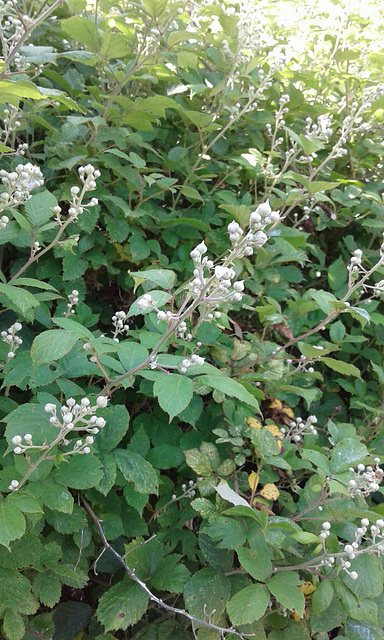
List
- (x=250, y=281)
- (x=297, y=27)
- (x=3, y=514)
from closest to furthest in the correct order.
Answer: (x=3, y=514) < (x=250, y=281) < (x=297, y=27)

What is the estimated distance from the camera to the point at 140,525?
185cm

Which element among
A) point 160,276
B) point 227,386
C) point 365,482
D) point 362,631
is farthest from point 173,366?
point 362,631

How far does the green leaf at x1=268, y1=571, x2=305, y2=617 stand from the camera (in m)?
1.55

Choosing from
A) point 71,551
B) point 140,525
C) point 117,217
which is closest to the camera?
point 71,551

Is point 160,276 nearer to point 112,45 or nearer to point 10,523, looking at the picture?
point 10,523

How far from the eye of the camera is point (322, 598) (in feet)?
5.61

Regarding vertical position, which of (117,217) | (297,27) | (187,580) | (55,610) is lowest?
(55,610)

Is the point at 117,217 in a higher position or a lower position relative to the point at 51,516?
higher

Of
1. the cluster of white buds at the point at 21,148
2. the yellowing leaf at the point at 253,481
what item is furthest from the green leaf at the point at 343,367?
the cluster of white buds at the point at 21,148

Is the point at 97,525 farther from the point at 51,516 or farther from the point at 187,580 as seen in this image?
the point at 187,580

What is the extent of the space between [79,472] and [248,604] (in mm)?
717

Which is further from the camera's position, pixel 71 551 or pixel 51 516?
pixel 71 551

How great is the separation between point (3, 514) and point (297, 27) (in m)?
3.96

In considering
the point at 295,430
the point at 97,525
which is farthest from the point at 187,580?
the point at 295,430
